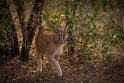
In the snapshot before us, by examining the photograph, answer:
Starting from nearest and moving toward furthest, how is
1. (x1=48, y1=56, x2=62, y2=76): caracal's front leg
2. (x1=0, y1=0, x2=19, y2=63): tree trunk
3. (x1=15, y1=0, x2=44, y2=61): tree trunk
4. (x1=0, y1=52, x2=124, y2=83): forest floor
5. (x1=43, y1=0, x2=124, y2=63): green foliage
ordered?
(x1=43, y1=0, x2=124, y2=63): green foliage, (x1=48, y1=56, x2=62, y2=76): caracal's front leg, (x1=0, y1=52, x2=124, y2=83): forest floor, (x1=0, y1=0, x2=19, y2=63): tree trunk, (x1=15, y1=0, x2=44, y2=61): tree trunk

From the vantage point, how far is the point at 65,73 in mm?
8125

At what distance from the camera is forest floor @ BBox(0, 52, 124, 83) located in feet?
25.8

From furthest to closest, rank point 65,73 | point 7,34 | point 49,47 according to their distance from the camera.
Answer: point 7,34 → point 65,73 → point 49,47

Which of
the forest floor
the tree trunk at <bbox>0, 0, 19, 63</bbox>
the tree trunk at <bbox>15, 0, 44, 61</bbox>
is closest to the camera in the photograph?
the forest floor

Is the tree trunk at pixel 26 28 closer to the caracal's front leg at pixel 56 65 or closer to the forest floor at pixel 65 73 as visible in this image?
the forest floor at pixel 65 73

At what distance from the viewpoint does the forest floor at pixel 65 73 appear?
7.85 meters

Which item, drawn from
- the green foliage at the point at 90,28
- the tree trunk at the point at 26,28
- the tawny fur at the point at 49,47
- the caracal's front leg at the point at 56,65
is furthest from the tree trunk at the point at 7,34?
the caracal's front leg at the point at 56,65

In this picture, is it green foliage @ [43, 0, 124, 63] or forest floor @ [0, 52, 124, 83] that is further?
forest floor @ [0, 52, 124, 83]

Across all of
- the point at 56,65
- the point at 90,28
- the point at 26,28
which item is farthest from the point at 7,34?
the point at 90,28

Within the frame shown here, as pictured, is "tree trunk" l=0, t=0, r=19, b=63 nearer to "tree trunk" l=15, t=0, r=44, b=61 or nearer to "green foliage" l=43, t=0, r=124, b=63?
"tree trunk" l=15, t=0, r=44, b=61

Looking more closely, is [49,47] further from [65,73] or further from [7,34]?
[7,34]

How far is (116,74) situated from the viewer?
26.4ft

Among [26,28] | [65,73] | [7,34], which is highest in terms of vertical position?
[26,28]

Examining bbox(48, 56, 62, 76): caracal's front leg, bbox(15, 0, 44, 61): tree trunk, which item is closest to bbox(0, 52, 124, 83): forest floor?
bbox(48, 56, 62, 76): caracal's front leg
